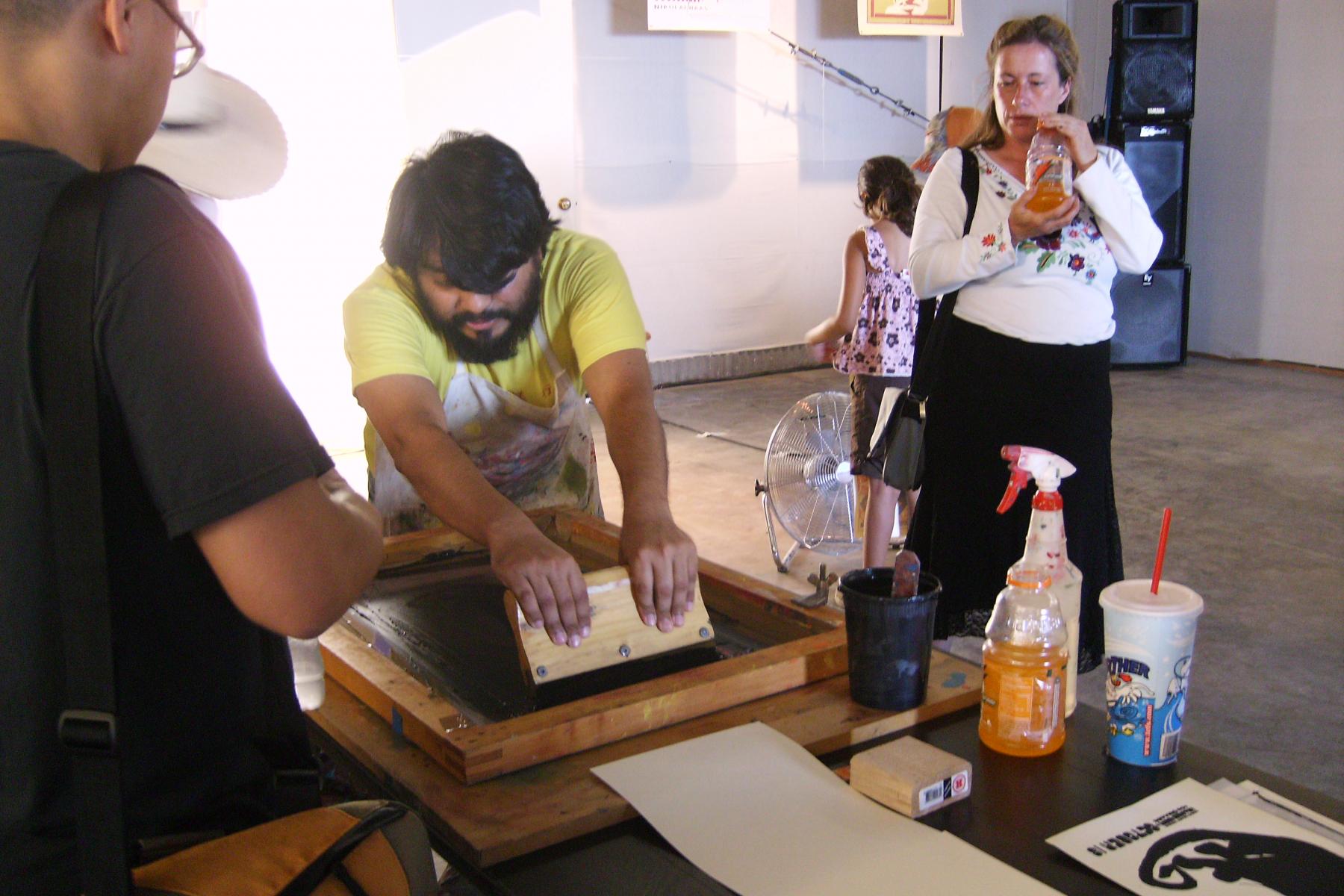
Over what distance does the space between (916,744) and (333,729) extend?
2.04 feet

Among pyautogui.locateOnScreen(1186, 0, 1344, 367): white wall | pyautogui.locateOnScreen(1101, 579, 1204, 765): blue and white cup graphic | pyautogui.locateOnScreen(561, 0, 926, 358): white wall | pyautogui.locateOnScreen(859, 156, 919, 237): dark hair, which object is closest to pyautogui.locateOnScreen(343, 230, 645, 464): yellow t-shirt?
pyautogui.locateOnScreen(1101, 579, 1204, 765): blue and white cup graphic

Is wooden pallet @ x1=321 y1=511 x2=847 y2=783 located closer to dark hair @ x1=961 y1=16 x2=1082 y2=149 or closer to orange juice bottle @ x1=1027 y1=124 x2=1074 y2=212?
orange juice bottle @ x1=1027 y1=124 x2=1074 y2=212

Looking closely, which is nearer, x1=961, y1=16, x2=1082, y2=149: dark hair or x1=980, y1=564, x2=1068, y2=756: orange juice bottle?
x1=980, y1=564, x2=1068, y2=756: orange juice bottle

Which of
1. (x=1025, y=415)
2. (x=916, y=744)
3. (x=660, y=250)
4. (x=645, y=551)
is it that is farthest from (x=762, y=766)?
(x=660, y=250)

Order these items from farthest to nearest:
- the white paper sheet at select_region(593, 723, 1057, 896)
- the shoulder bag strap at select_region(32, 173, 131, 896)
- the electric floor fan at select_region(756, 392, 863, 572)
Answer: the electric floor fan at select_region(756, 392, 863, 572) < the white paper sheet at select_region(593, 723, 1057, 896) < the shoulder bag strap at select_region(32, 173, 131, 896)

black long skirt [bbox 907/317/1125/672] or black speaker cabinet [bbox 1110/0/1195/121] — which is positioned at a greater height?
black speaker cabinet [bbox 1110/0/1195/121]

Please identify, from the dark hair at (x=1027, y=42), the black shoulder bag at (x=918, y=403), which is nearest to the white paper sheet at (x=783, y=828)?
the black shoulder bag at (x=918, y=403)

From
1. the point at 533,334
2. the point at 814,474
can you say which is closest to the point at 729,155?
→ the point at 814,474

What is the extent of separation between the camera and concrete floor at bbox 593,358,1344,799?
2934 millimetres

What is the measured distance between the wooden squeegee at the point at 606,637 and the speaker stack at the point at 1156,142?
660 centimetres

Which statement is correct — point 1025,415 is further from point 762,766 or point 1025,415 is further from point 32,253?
point 32,253

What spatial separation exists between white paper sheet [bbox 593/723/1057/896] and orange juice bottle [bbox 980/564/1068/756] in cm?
18

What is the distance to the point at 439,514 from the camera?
1646mm

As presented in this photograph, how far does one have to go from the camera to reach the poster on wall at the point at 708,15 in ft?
22.3
